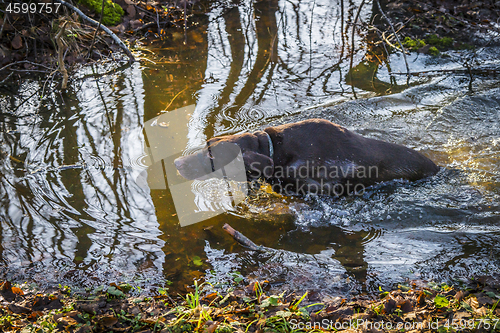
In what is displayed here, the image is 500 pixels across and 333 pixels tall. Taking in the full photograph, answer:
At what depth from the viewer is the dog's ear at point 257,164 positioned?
473cm

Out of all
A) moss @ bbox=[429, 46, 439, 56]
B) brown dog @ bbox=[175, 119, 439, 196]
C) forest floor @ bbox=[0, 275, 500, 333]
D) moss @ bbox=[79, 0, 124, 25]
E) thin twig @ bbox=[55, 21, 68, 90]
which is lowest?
forest floor @ bbox=[0, 275, 500, 333]

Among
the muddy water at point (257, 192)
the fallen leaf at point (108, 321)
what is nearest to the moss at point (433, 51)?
the muddy water at point (257, 192)

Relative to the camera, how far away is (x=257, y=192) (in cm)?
530

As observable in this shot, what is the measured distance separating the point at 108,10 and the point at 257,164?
7.54 meters

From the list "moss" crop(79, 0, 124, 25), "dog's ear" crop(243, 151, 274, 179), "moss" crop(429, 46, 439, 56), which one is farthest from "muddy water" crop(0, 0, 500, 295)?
"moss" crop(79, 0, 124, 25)

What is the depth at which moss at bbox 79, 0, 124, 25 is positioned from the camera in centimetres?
951

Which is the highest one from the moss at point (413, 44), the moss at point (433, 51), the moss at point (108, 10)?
the moss at point (108, 10)

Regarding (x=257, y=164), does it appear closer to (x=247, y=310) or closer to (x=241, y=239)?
(x=241, y=239)

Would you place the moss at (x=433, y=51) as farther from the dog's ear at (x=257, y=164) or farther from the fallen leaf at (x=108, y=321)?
the fallen leaf at (x=108, y=321)

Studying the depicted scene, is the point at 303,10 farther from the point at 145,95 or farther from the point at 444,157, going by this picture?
the point at 444,157

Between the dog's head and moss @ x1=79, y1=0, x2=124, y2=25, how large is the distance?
676 cm

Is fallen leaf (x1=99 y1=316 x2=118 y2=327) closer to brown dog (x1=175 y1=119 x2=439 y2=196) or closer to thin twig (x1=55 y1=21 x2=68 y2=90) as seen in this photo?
brown dog (x1=175 y1=119 x2=439 y2=196)

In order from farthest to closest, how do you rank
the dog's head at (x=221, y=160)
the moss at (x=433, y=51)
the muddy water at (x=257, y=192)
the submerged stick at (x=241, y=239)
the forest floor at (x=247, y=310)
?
→ the moss at (x=433, y=51)
the dog's head at (x=221, y=160)
the submerged stick at (x=241, y=239)
the muddy water at (x=257, y=192)
the forest floor at (x=247, y=310)

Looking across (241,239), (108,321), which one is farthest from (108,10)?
(108,321)
